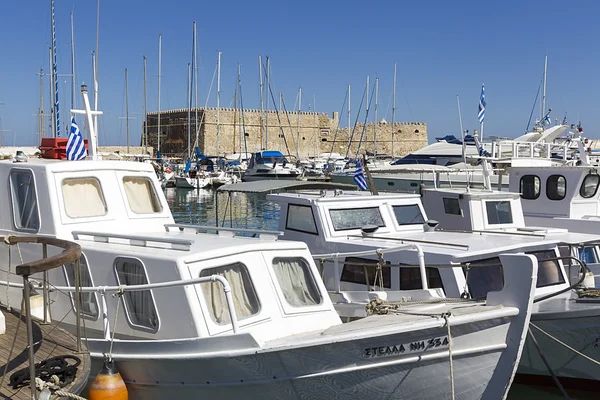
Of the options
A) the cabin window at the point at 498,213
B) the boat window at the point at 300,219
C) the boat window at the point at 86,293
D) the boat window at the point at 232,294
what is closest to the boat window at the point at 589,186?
the cabin window at the point at 498,213

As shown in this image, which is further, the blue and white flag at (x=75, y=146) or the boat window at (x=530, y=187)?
the boat window at (x=530, y=187)

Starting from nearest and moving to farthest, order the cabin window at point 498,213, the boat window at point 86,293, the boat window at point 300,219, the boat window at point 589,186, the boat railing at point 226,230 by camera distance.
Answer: the boat window at point 86,293
the boat railing at point 226,230
the boat window at point 300,219
the cabin window at point 498,213
the boat window at point 589,186

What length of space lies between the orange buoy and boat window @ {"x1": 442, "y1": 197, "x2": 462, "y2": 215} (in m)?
7.97

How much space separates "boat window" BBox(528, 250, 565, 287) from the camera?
10734 mm

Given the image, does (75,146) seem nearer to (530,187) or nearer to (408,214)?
(408,214)

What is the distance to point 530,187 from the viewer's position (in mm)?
16281

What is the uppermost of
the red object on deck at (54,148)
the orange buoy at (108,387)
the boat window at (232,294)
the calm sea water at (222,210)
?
the red object on deck at (54,148)

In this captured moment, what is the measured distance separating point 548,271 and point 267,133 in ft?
196

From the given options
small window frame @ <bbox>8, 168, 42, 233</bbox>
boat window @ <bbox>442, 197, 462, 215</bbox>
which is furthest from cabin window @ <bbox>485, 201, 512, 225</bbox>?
small window frame @ <bbox>8, 168, 42, 233</bbox>

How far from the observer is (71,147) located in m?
10.2

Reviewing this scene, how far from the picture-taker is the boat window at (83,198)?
29.7 ft

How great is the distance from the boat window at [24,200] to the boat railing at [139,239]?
715 mm

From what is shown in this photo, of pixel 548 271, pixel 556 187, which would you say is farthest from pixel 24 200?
pixel 556 187

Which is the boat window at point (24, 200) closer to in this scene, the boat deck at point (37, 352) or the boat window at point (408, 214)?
the boat deck at point (37, 352)
